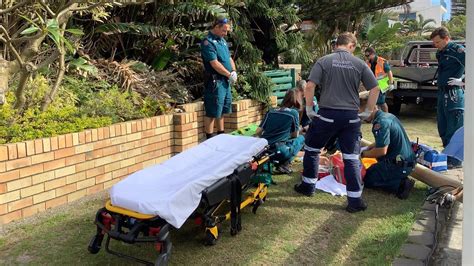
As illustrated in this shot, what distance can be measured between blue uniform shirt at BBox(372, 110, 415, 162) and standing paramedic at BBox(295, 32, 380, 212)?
7.4 inches

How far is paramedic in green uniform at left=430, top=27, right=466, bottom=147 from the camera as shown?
23.6ft

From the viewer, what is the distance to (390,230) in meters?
4.48

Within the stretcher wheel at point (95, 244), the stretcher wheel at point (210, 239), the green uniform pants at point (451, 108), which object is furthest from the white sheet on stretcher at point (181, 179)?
the green uniform pants at point (451, 108)

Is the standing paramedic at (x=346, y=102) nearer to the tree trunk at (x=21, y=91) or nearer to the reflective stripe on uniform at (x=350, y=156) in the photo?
the reflective stripe on uniform at (x=350, y=156)

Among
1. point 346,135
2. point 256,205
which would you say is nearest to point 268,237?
point 256,205

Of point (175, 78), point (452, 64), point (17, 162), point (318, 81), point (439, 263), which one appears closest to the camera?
point (439, 263)

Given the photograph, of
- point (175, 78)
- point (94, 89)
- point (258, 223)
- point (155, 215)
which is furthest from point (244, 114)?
point (155, 215)

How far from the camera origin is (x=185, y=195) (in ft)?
11.3

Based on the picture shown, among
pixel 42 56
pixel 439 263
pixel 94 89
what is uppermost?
pixel 42 56

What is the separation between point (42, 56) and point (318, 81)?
3.96m

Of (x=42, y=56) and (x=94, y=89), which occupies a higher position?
(x=42, y=56)

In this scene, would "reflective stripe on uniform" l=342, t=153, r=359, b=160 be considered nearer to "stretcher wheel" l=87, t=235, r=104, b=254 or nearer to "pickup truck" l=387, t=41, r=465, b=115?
"stretcher wheel" l=87, t=235, r=104, b=254

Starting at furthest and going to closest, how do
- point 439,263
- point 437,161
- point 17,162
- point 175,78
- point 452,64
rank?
point 175,78, point 452,64, point 437,161, point 17,162, point 439,263

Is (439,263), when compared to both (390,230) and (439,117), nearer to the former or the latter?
(390,230)
